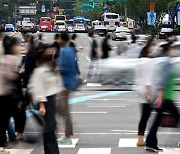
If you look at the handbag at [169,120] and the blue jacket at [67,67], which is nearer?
the handbag at [169,120]

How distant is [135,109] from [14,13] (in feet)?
487

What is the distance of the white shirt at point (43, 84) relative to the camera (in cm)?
983

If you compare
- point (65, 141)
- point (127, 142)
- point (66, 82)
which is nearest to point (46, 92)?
point (66, 82)

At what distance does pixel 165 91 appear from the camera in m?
10.9

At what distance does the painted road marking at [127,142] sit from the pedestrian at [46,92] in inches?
95.2

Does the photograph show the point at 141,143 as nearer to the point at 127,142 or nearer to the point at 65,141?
the point at 127,142

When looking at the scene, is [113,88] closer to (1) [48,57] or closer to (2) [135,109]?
(2) [135,109]

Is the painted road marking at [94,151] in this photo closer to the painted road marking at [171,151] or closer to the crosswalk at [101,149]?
the crosswalk at [101,149]

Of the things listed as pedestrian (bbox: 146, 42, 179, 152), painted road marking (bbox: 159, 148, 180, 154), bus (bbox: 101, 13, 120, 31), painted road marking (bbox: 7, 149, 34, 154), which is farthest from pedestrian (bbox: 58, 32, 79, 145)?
bus (bbox: 101, 13, 120, 31)

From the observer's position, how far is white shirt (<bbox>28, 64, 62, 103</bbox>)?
9828 mm

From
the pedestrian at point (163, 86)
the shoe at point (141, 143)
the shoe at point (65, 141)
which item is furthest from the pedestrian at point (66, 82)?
the pedestrian at point (163, 86)

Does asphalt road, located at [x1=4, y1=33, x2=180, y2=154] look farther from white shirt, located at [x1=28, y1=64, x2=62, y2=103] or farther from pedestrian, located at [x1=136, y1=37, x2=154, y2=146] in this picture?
white shirt, located at [x1=28, y1=64, x2=62, y2=103]

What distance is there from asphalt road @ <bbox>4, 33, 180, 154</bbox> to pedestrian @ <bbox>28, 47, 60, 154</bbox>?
30.9 inches

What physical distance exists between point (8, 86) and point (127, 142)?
2.86m
